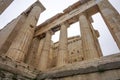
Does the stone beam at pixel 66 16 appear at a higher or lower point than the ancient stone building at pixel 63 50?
higher

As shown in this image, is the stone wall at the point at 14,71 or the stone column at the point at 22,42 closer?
the stone wall at the point at 14,71

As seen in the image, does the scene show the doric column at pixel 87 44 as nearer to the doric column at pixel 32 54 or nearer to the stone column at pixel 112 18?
the stone column at pixel 112 18

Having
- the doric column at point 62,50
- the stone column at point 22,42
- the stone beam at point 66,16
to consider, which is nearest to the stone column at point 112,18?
the stone beam at point 66,16

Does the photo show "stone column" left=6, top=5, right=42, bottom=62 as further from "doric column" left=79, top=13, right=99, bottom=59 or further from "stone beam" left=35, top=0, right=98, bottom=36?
"doric column" left=79, top=13, right=99, bottom=59

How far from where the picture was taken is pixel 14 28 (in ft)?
40.8

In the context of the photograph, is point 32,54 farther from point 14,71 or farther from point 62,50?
point 14,71

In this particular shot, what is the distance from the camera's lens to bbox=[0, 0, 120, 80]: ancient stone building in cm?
539

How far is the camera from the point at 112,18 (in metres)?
9.49

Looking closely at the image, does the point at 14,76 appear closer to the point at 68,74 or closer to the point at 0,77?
the point at 0,77

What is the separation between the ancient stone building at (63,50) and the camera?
17.7 ft

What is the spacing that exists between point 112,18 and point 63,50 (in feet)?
15.6

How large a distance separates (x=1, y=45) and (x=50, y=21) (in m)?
8.71

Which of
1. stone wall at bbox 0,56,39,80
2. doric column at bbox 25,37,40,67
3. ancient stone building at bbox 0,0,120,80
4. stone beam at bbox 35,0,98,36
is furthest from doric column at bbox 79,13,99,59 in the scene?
doric column at bbox 25,37,40,67

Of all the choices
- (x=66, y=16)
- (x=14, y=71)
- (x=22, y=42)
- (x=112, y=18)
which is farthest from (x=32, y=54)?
(x=112, y=18)
